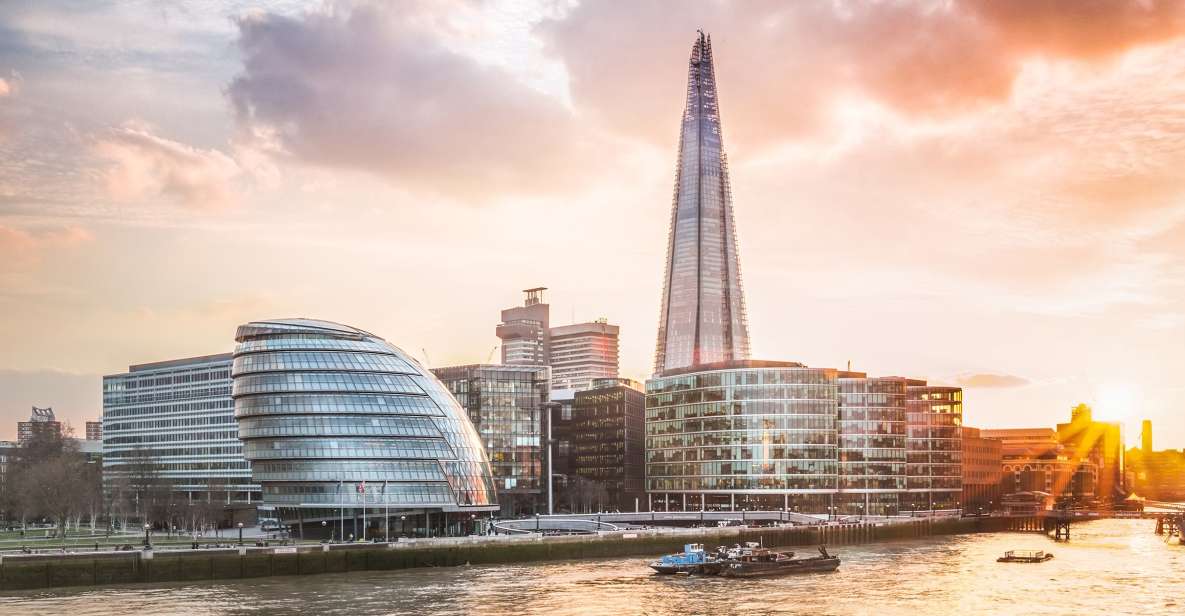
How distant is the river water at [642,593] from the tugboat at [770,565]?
2202mm

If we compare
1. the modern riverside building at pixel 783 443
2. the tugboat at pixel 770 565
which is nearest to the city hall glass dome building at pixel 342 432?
the tugboat at pixel 770 565

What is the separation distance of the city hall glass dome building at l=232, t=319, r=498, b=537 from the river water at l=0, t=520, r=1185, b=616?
93.1ft

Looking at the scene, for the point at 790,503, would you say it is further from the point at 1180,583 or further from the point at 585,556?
the point at 1180,583

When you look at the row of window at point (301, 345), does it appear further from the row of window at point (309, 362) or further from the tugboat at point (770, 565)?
the tugboat at point (770, 565)

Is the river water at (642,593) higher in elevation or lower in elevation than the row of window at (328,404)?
lower

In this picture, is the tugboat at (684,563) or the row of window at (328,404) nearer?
the tugboat at (684,563)

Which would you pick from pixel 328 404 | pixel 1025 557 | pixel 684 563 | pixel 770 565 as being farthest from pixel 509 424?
pixel 684 563

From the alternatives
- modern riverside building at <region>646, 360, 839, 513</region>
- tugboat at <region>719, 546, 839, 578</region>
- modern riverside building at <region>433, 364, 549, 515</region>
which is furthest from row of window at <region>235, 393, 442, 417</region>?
modern riverside building at <region>646, 360, 839, 513</region>

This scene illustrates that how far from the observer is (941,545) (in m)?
153

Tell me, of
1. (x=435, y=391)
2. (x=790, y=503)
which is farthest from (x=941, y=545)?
(x=435, y=391)

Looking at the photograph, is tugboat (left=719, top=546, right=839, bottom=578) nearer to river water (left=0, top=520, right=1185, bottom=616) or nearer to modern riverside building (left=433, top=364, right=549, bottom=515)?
river water (left=0, top=520, right=1185, bottom=616)

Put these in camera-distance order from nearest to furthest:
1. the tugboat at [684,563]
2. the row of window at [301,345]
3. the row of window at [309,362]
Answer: the tugboat at [684,563] < the row of window at [309,362] < the row of window at [301,345]

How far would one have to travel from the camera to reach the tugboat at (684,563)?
105375 millimetres

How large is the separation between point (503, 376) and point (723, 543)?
227ft
